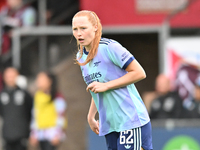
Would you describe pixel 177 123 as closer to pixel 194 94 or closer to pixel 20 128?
pixel 194 94

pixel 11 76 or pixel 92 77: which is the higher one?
pixel 92 77

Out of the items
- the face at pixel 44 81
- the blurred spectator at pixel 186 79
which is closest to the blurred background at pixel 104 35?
the blurred spectator at pixel 186 79

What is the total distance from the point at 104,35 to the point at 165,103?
3579mm

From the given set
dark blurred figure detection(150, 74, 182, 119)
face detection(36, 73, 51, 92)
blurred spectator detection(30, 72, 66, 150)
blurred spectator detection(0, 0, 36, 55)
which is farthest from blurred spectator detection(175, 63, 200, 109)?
blurred spectator detection(0, 0, 36, 55)

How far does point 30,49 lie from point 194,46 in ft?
12.8

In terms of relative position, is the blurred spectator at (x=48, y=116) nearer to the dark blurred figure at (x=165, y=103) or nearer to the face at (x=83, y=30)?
the dark blurred figure at (x=165, y=103)

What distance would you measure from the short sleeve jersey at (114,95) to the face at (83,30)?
130mm

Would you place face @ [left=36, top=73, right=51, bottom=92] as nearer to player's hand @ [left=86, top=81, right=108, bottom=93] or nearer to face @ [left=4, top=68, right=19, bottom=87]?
face @ [left=4, top=68, right=19, bottom=87]

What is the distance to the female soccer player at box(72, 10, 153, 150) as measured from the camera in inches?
161

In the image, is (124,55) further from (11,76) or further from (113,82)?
(11,76)

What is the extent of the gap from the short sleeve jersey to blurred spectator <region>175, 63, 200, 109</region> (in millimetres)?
5516

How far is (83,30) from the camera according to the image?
4094 mm

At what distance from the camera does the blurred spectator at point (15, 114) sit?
9016 millimetres

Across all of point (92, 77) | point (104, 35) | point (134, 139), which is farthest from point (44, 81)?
point (134, 139)
